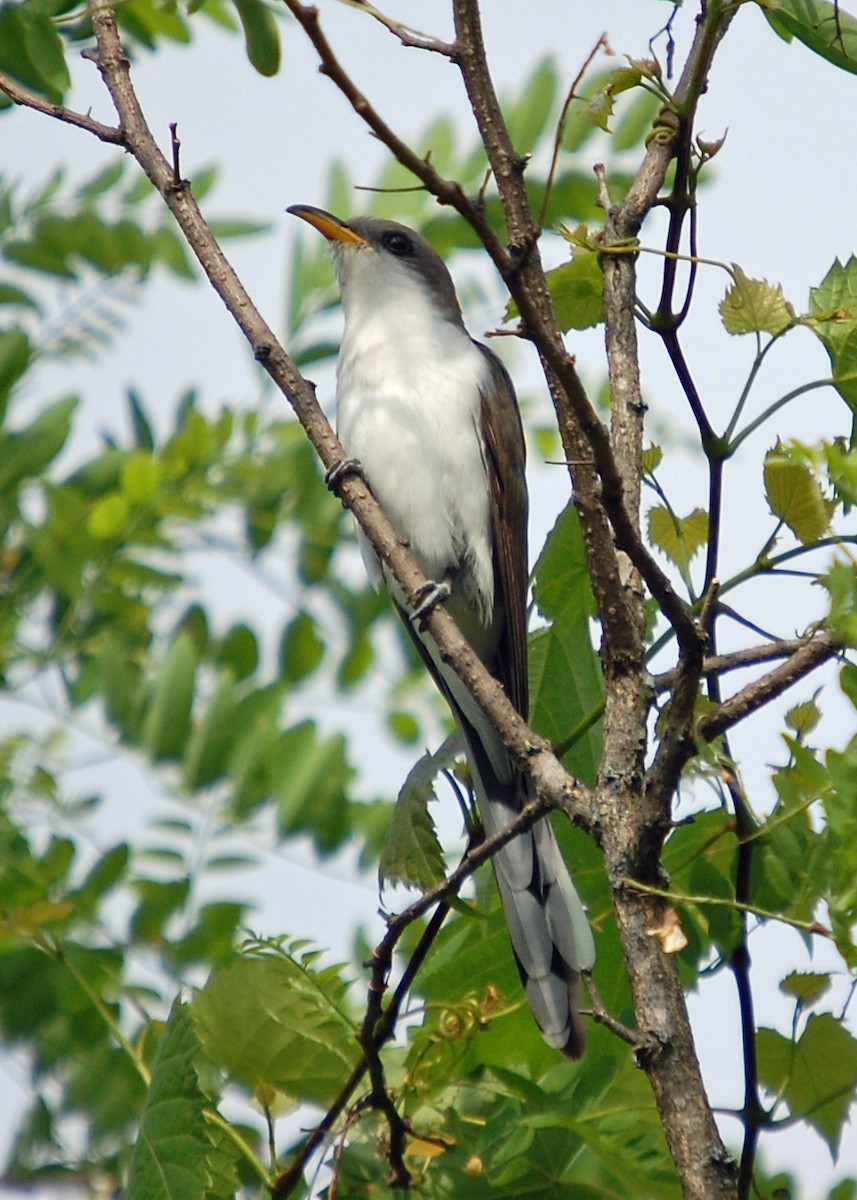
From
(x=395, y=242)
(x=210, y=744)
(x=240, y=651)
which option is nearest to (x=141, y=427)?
(x=240, y=651)

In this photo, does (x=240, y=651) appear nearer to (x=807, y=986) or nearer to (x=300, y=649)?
(x=300, y=649)

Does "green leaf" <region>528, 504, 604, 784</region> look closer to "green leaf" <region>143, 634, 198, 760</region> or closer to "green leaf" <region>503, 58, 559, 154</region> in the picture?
"green leaf" <region>143, 634, 198, 760</region>

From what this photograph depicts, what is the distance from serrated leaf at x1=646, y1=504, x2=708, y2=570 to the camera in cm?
230

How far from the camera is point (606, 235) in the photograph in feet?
7.82

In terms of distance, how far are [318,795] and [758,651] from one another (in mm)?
2207

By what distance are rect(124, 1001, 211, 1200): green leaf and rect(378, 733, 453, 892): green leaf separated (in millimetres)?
445

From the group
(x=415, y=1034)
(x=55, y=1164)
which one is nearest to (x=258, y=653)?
(x=55, y=1164)

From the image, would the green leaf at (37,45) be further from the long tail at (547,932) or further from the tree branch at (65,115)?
the long tail at (547,932)

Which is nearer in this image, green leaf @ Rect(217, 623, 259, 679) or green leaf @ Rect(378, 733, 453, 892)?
green leaf @ Rect(378, 733, 453, 892)

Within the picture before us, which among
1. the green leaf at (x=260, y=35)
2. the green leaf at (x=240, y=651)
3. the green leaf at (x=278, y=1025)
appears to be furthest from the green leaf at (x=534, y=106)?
the green leaf at (x=278, y=1025)

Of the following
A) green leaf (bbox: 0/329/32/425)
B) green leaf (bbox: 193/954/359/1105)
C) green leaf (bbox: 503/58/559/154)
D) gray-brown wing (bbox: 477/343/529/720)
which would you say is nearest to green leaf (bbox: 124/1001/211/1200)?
green leaf (bbox: 193/954/359/1105)

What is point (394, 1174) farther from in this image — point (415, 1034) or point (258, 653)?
point (258, 653)

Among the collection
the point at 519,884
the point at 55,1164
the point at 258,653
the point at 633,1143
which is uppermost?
the point at 258,653

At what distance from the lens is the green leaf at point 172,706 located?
404cm
